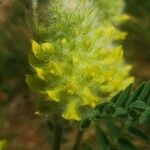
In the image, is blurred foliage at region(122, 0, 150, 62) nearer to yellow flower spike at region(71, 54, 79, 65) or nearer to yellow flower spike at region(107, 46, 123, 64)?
yellow flower spike at region(107, 46, 123, 64)

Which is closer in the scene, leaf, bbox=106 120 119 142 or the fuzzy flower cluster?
the fuzzy flower cluster

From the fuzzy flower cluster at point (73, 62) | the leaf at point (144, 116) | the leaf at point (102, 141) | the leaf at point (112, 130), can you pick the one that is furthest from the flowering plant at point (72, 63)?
the leaf at point (112, 130)

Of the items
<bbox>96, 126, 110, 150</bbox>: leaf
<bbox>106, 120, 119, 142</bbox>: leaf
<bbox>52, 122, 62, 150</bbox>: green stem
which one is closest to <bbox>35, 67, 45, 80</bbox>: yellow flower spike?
A: <bbox>52, 122, 62, 150</bbox>: green stem

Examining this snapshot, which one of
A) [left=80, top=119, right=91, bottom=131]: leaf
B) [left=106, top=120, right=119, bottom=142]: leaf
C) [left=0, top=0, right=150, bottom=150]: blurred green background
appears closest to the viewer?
[left=80, top=119, right=91, bottom=131]: leaf

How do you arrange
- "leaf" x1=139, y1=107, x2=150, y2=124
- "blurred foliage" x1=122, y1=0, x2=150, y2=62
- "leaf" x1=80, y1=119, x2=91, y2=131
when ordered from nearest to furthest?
"leaf" x1=139, y1=107, x2=150, y2=124 → "leaf" x1=80, y1=119, x2=91, y2=131 → "blurred foliage" x1=122, y1=0, x2=150, y2=62

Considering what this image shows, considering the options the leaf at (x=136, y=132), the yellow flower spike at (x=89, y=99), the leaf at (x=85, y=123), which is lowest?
the leaf at (x=136, y=132)

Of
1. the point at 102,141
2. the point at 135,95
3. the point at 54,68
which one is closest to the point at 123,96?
the point at 135,95

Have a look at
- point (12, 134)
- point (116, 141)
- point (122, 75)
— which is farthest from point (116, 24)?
point (12, 134)

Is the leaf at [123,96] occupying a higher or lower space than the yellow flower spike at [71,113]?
higher

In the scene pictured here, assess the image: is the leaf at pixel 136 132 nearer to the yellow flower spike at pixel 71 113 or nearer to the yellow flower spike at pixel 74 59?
the yellow flower spike at pixel 71 113
